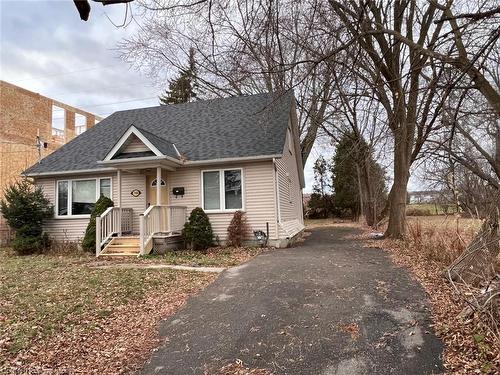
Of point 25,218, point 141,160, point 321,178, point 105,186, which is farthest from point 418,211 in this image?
point 25,218

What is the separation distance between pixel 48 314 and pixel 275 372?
371cm

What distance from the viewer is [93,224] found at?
13.4 m

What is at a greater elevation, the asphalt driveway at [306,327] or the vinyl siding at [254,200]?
the vinyl siding at [254,200]

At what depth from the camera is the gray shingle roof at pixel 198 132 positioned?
1382 centimetres

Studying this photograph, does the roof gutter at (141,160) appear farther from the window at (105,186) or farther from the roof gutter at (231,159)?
the window at (105,186)

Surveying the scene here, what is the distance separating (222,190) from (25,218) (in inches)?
291

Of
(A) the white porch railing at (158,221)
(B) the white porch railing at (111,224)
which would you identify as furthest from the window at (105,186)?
(A) the white porch railing at (158,221)

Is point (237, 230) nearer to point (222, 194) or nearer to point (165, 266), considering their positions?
point (222, 194)

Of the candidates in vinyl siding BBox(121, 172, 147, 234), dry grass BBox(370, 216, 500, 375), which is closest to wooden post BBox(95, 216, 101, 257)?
vinyl siding BBox(121, 172, 147, 234)

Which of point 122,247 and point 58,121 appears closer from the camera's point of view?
point 122,247

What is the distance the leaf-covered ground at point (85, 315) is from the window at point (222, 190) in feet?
16.3

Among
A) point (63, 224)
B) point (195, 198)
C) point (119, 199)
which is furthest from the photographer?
point (63, 224)

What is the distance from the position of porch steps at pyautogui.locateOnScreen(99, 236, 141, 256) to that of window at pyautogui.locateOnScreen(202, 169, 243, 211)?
2.68 m

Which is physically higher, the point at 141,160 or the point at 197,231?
the point at 141,160
